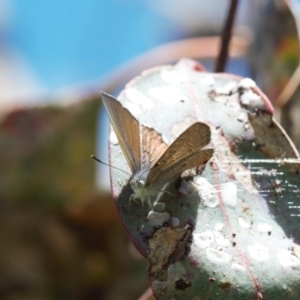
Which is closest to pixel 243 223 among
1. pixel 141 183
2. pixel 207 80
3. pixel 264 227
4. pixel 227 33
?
pixel 264 227

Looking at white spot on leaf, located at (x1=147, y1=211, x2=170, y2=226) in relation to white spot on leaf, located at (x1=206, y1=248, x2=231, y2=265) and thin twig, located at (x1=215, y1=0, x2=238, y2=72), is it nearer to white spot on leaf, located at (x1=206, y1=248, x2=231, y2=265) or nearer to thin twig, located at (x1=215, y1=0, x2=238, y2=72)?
white spot on leaf, located at (x1=206, y1=248, x2=231, y2=265)

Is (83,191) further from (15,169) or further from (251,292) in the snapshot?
(251,292)

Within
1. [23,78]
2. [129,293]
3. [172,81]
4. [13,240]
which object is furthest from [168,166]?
[23,78]

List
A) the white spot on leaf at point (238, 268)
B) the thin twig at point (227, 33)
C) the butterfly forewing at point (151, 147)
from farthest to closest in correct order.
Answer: the thin twig at point (227, 33) → the butterfly forewing at point (151, 147) → the white spot on leaf at point (238, 268)

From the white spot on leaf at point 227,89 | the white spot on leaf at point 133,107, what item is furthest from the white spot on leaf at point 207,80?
the white spot on leaf at point 133,107

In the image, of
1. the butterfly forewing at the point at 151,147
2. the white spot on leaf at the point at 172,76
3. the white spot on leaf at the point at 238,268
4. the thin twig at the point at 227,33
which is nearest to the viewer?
the white spot on leaf at the point at 238,268

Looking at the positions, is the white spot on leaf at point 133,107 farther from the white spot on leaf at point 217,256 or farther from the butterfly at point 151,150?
the white spot on leaf at point 217,256

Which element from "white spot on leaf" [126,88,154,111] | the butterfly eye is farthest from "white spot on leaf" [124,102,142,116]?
the butterfly eye

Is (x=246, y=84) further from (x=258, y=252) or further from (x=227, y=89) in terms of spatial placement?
(x=258, y=252)
